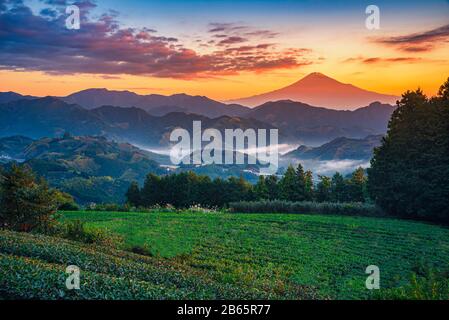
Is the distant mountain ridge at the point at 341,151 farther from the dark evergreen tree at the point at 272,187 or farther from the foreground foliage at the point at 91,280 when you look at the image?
the foreground foliage at the point at 91,280

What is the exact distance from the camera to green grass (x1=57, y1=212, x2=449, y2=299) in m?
16.2

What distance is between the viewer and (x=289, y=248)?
2248cm

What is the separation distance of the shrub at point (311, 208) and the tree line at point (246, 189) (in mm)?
6275

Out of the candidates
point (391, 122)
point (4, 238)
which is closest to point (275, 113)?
point (391, 122)

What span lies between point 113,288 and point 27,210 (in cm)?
1444

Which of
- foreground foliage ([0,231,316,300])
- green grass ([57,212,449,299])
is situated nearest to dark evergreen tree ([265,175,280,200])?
green grass ([57,212,449,299])

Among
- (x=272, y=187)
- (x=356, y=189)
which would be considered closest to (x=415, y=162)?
(x=356, y=189)

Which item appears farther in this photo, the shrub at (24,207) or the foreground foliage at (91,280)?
the shrub at (24,207)

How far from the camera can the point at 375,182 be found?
131ft

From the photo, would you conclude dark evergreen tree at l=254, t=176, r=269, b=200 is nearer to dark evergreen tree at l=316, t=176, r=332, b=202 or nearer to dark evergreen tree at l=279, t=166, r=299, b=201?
dark evergreen tree at l=279, t=166, r=299, b=201

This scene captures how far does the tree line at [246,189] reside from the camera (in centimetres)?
5006

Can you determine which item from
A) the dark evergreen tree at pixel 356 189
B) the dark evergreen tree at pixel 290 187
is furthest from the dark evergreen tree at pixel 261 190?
the dark evergreen tree at pixel 356 189

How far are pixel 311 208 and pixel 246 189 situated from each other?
18.9 m
